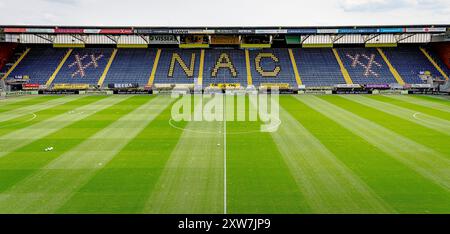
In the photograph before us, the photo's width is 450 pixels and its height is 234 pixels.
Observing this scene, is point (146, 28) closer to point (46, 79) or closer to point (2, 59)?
point (46, 79)

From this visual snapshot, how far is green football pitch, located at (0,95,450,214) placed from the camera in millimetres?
16469

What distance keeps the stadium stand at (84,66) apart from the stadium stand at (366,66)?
133ft

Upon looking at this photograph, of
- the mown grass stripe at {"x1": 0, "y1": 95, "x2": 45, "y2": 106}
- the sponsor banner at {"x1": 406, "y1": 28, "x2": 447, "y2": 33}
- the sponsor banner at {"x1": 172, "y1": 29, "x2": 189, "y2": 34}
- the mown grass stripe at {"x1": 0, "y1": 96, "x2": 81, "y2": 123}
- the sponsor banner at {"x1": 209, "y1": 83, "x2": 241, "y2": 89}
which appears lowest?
the mown grass stripe at {"x1": 0, "y1": 96, "x2": 81, "y2": 123}

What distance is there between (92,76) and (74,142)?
4202 centimetres

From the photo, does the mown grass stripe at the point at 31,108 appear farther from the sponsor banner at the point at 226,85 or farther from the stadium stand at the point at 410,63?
the stadium stand at the point at 410,63

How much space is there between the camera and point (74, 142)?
1082 inches

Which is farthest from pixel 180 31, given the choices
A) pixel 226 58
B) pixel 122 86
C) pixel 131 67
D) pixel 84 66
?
pixel 84 66

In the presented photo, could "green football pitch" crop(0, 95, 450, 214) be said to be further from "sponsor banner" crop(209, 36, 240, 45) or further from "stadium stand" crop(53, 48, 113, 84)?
"sponsor banner" crop(209, 36, 240, 45)

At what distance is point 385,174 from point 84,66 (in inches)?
2337

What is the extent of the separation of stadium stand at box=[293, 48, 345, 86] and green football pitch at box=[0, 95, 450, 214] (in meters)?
26.6

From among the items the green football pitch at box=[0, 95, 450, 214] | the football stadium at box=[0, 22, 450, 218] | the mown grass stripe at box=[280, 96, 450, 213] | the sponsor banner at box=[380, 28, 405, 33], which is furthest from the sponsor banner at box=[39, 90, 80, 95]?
the sponsor banner at box=[380, 28, 405, 33]

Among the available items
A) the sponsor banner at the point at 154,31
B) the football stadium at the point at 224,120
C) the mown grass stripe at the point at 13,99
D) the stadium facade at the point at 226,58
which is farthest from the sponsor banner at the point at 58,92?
the sponsor banner at the point at 154,31
